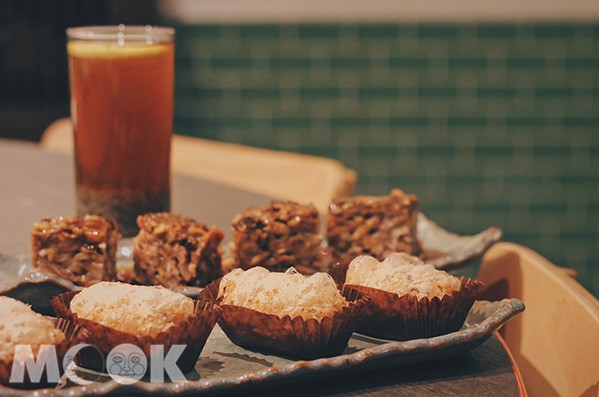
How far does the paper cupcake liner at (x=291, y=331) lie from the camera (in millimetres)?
972

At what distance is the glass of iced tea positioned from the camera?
62.7 inches

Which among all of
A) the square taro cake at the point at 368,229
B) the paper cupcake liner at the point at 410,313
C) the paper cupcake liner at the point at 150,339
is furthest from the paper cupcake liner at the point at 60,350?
the square taro cake at the point at 368,229

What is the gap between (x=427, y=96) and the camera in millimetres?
4203

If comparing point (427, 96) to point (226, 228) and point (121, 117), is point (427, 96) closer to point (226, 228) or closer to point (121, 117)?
point (226, 228)

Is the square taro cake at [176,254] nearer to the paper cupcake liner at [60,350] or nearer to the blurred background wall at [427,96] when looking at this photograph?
the paper cupcake liner at [60,350]

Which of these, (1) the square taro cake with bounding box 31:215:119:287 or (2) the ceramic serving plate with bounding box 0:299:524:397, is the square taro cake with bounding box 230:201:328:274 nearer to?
(1) the square taro cake with bounding box 31:215:119:287

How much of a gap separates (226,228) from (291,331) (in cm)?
78

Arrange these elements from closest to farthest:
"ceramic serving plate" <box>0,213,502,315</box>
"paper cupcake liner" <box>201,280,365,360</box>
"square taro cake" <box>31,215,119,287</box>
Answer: "paper cupcake liner" <box>201,280,365,360</box> → "ceramic serving plate" <box>0,213,502,315</box> → "square taro cake" <box>31,215,119,287</box>

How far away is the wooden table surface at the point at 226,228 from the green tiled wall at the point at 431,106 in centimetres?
169

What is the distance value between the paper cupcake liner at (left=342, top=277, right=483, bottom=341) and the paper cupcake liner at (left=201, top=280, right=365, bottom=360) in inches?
1.2

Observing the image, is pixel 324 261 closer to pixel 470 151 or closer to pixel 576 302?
pixel 576 302

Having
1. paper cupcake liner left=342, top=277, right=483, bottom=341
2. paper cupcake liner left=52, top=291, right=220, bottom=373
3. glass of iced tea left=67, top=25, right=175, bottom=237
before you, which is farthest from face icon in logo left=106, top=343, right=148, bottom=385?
glass of iced tea left=67, top=25, right=175, bottom=237

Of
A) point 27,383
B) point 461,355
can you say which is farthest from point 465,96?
point 27,383

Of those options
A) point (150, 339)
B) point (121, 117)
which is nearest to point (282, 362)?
point (150, 339)
